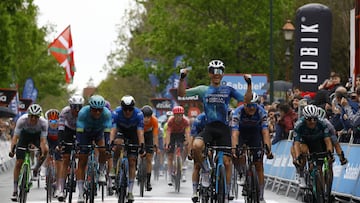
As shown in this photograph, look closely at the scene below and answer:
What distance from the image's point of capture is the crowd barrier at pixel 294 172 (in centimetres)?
1848

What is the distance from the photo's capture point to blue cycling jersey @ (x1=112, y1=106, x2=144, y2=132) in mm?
18906

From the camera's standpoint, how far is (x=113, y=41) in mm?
93312

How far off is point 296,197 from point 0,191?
274 inches

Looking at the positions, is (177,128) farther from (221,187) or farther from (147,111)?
(221,187)

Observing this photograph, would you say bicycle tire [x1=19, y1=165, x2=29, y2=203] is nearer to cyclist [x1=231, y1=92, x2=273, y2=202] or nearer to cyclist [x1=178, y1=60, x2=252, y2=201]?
cyclist [x1=178, y1=60, x2=252, y2=201]

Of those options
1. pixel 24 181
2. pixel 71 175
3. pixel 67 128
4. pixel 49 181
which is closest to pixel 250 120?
pixel 71 175

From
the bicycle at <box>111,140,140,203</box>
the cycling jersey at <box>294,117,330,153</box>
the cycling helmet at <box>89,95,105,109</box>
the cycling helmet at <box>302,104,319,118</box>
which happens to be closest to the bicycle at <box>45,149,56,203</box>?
the bicycle at <box>111,140,140,203</box>

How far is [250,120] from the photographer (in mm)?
17969

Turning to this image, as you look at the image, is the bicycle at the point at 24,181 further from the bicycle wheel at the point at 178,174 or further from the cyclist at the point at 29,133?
the bicycle wheel at the point at 178,174

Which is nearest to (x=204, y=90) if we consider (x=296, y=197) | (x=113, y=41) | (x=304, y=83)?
(x=296, y=197)

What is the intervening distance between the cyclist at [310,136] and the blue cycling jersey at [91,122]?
3148 millimetres

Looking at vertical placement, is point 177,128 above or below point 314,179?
above

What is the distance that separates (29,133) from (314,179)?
5.94 meters

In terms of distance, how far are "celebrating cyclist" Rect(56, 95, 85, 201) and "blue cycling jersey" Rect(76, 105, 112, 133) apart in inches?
46.3
